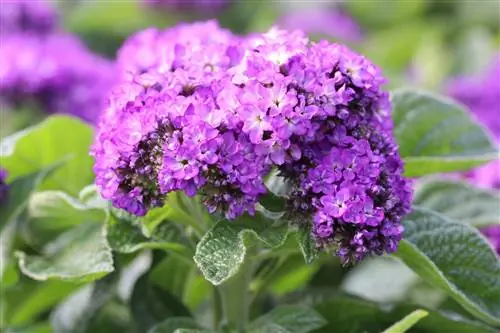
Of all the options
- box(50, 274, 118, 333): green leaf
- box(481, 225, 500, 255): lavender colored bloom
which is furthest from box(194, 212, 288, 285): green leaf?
box(481, 225, 500, 255): lavender colored bloom

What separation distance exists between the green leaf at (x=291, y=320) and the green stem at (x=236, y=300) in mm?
52

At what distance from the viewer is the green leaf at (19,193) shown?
4.05 ft

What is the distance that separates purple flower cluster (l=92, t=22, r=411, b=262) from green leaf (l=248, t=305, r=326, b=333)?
17cm

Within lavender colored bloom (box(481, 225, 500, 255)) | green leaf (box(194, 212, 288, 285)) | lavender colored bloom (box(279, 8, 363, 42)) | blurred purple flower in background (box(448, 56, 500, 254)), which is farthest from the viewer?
lavender colored bloom (box(279, 8, 363, 42))

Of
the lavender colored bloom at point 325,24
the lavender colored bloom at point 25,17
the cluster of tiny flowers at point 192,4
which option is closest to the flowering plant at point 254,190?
the lavender colored bloom at point 25,17

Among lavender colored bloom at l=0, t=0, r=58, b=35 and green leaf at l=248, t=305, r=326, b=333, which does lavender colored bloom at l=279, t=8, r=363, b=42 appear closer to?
lavender colored bloom at l=0, t=0, r=58, b=35

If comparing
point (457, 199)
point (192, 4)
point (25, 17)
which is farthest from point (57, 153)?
point (192, 4)

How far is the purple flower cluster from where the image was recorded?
847 millimetres

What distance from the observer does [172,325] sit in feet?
3.44

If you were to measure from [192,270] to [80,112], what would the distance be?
0.61 meters

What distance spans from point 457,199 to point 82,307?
1.97 ft

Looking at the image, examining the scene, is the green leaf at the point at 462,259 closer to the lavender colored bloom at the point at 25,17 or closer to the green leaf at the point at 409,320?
the green leaf at the point at 409,320

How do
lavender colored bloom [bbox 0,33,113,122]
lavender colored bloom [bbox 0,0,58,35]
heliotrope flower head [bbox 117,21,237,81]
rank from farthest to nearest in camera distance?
lavender colored bloom [bbox 0,0,58,35] → lavender colored bloom [bbox 0,33,113,122] → heliotrope flower head [bbox 117,21,237,81]

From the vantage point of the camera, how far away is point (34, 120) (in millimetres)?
1747
